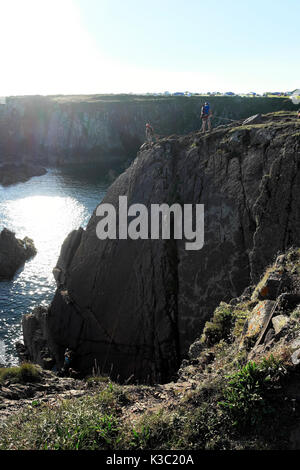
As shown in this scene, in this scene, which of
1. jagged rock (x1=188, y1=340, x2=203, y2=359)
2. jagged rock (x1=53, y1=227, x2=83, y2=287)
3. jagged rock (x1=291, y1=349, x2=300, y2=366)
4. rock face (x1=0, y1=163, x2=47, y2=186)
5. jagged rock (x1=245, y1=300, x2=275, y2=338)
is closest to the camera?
jagged rock (x1=291, y1=349, x2=300, y2=366)

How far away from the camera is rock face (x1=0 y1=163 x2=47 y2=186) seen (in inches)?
3612

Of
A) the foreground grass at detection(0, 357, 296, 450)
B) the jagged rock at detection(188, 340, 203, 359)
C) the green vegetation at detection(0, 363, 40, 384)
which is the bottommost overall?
the green vegetation at detection(0, 363, 40, 384)

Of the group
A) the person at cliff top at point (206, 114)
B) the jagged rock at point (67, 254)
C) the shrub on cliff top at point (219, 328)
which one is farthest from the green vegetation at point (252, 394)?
the jagged rock at point (67, 254)

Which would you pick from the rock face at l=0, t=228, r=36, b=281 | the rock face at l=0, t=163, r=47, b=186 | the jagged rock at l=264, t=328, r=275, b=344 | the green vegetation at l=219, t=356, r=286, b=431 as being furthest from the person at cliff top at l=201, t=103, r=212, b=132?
the rock face at l=0, t=163, r=47, b=186

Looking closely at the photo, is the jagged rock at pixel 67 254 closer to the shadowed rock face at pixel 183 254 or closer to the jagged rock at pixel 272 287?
the shadowed rock face at pixel 183 254

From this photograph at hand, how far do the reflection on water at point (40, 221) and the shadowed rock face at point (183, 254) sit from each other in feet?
41.7

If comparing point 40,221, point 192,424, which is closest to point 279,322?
point 192,424

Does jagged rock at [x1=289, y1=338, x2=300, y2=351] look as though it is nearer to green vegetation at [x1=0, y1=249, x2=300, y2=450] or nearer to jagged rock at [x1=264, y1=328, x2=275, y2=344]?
green vegetation at [x1=0, y1=249, x2=300, y2=450]

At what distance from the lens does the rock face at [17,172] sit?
9174cm

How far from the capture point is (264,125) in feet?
61.0

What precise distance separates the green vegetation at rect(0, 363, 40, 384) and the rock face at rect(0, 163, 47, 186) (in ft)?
286

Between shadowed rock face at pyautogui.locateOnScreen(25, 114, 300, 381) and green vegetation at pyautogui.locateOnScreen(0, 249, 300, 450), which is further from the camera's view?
shadowed rock face at pyautogui.locateOnScreen(25, 114, 300, 381)

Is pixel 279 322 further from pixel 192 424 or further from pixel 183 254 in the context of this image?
pixel 183 254

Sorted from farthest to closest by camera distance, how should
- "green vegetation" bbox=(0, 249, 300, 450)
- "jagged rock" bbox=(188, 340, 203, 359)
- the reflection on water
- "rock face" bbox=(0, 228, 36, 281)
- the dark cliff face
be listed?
the dark cliff face → "rock face" bbox=(0, 228, 36, 281) → the reflection on water → "jagged rock" bbox=(188, 340, 203, 359) → "green vegetation" bbox=(0, 249, 300, 450)
